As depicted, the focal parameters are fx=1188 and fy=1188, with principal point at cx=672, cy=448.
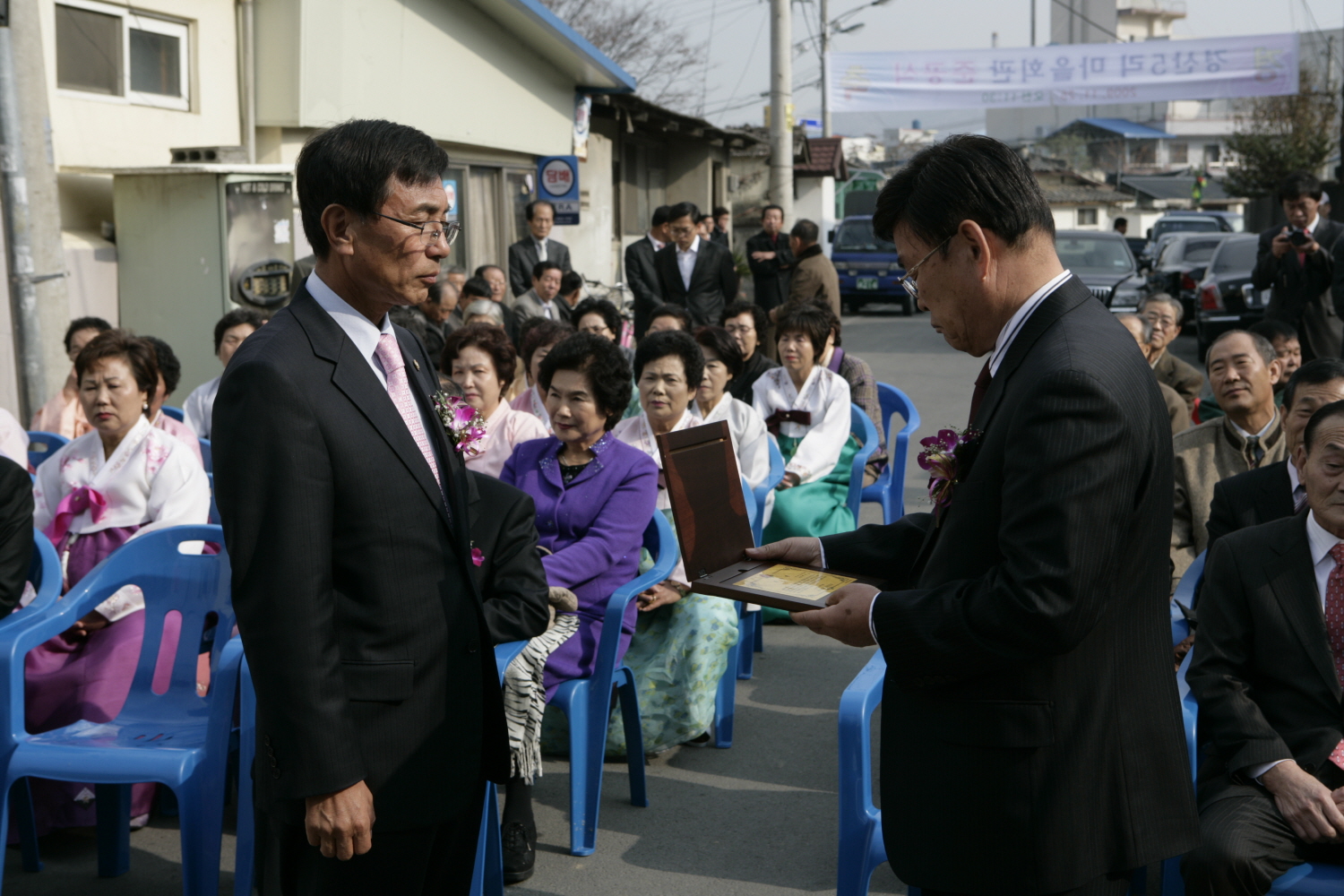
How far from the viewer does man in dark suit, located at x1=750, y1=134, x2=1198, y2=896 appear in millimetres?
1631

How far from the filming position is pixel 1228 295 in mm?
14109

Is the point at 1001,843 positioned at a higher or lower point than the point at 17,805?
higher

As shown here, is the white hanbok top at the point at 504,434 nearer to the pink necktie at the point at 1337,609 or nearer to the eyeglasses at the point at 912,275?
the pink necktie at the point at 1337,609

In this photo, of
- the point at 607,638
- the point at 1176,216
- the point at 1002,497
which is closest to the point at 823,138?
the point at 1176,216

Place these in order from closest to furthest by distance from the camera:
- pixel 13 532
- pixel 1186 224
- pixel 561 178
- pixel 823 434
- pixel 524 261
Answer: pixel 13 532, pixel 823 434, pixel 524 261, pixel 561 178, pixel 1186 224

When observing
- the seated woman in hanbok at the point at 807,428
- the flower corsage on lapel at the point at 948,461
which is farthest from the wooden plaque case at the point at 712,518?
the seated woman in hanbok at the point at 807,428

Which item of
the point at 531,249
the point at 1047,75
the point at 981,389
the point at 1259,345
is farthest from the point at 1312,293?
the point at 1047,75

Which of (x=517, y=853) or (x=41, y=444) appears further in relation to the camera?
(x=41, y=444)

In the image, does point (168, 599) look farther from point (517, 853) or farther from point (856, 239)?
point (856, 239)

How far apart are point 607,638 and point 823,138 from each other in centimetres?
2481

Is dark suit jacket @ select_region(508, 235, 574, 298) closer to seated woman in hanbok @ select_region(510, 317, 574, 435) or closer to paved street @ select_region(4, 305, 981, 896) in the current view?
seated woman in hanbok @ select_region(510, 317, 574, 435)

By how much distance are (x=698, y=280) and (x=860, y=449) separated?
13.2 ft

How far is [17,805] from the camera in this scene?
138 inches

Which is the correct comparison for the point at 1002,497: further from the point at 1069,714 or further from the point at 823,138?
the point at 823,138
